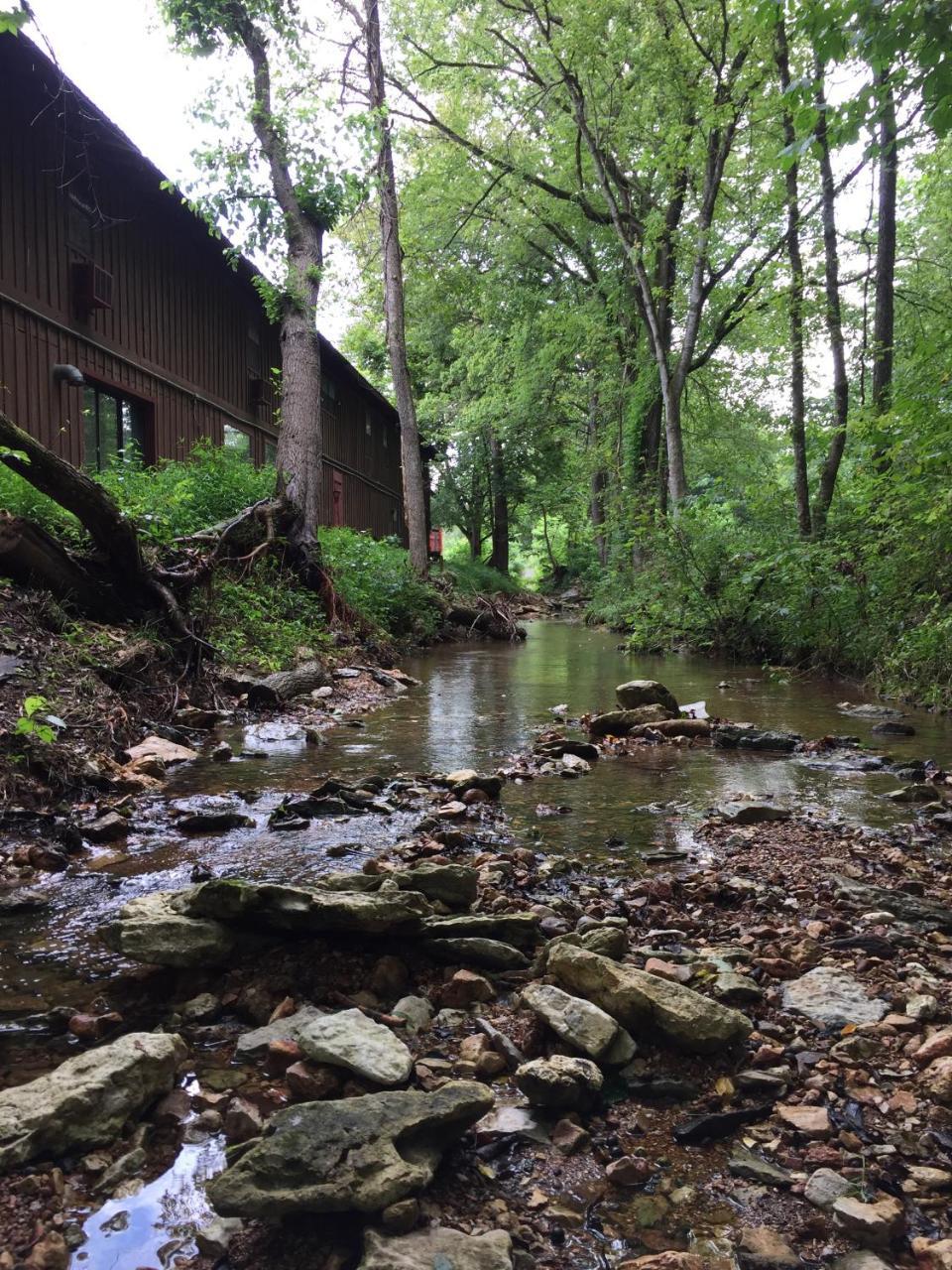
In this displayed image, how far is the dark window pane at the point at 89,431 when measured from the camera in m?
13.2

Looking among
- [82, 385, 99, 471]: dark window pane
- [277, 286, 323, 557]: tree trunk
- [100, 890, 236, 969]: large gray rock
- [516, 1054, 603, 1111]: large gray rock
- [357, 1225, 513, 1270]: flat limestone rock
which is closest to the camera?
[357, 1225, 513, 1270]: flat limestone rock

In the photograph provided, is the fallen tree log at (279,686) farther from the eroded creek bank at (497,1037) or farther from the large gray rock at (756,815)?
the large gray rock at (756,815)

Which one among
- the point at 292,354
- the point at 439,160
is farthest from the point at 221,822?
the point at 439,160

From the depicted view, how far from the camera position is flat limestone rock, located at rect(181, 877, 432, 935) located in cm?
242

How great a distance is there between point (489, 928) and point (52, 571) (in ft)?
17.5

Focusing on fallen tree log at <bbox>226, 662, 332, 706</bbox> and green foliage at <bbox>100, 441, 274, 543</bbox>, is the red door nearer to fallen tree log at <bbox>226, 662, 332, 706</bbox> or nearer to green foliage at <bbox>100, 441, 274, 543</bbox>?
green foliage at <bbox>100, 441, 274, 543</bbox>

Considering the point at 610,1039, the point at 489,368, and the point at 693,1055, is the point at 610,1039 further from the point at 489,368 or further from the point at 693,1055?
the point at 489,368

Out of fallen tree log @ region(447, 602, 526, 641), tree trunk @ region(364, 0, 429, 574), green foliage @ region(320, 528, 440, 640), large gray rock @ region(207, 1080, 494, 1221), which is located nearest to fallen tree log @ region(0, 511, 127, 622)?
green foliage @ region(320, 528, 440, 640)

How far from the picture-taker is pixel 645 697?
7.35 metres

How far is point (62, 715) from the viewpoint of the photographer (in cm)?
481

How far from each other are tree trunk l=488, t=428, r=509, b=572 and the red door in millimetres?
9815

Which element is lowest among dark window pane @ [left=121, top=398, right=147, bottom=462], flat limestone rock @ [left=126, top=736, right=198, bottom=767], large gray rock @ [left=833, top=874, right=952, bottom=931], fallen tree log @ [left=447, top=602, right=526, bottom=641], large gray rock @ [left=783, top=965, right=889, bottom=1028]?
large gray rock @ [left=783, top=965, right=889, bottom=1028]

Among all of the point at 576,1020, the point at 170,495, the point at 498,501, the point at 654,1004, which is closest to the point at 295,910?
the point at 576,1020

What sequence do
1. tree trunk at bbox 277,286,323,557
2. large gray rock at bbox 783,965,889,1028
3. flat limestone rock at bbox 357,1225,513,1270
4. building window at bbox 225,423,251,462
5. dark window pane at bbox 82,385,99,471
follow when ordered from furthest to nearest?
building window at bbox 225,423,251,462, dark window pane at bbox 82,385,99,471, tree trunk at bbox 277,286,323,557, large gray rock at bbox 783,965,889,1028, flat limestone rock at bbox 357,1225,513,1270
